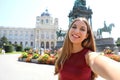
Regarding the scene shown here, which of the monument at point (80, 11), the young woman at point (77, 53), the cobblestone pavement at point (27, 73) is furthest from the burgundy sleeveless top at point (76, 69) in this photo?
the monument at point (80, 11)

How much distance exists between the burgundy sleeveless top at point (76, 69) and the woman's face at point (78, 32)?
88 mm

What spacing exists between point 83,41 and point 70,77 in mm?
310

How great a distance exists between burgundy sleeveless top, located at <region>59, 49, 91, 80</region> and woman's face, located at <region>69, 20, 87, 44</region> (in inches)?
3.5

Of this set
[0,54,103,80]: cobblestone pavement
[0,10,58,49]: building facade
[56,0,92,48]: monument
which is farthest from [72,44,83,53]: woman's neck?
[0,10,58,49]: building facade

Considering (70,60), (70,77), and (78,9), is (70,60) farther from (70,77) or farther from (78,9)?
(78,9)

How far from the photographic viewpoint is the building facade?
105562mm

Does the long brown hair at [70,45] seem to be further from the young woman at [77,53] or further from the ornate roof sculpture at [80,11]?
the ornate roof sculpture at [80,11]

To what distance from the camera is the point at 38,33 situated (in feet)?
346

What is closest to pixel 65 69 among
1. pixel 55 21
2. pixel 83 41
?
pixel 83 41

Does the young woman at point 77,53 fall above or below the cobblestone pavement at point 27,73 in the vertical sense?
above

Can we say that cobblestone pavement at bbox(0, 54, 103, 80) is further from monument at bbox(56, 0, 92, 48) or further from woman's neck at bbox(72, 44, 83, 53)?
monument at bbox(56, 0, 92, 48)

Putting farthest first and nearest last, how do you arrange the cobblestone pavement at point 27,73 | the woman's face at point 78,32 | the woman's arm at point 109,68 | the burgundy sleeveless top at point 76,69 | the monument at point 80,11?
the monument at point 80,11, the cobblestone pavement at point 27,73, the woman's face at point 78,32, the burgundy sleeveless top at point 76,69, the woman's arm at point 109,68

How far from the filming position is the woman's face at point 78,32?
183 cm

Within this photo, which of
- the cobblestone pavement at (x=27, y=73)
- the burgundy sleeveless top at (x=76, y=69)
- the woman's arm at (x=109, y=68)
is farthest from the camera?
the cobblestone pavement at (x=27, y=73)
